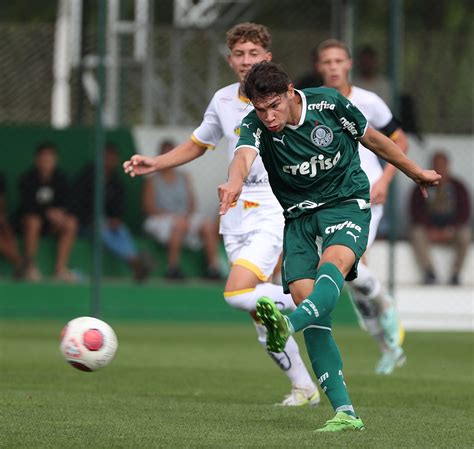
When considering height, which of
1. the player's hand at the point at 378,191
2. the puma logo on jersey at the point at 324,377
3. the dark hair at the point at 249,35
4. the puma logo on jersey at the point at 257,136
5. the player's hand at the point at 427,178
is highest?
the dark hair at the point at 249,35

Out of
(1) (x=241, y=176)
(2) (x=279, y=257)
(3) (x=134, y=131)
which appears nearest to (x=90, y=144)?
(3) (x=134, y=131)

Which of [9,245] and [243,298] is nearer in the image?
[243,298]

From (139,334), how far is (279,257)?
515 cm

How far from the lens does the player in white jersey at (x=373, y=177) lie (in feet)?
32.2

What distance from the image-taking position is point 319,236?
6668 mm

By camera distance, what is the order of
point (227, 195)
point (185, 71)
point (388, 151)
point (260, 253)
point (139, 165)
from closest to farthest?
point (227, 195), point (388, 151), point (139, 165), point (260, 253), point (185, 71)

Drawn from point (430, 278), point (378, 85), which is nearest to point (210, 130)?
point (378, 85)

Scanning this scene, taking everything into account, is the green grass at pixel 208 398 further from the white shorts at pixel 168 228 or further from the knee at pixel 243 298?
the white shorts at pixel 168 228

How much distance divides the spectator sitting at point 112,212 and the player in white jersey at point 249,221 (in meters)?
6.52

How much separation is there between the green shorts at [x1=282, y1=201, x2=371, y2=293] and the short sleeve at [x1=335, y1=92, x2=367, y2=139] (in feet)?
1.22

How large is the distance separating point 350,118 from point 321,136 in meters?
0.20

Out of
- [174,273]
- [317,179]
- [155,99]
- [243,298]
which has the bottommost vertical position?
[174,273]

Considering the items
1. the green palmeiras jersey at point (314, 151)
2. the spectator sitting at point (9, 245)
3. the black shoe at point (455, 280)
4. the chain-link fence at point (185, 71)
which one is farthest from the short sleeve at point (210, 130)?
the chain-link fence at point (185, 71)

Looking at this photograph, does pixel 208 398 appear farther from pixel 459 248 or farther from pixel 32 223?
pixel 459 248
